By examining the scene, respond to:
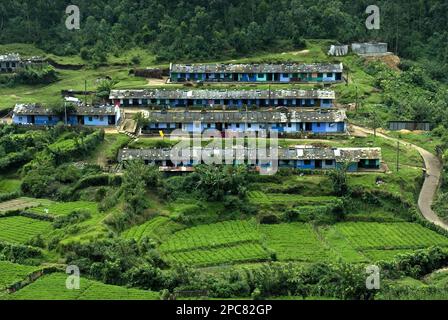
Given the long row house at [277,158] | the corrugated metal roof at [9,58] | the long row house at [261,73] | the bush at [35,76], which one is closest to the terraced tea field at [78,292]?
the long row house at [277,158]

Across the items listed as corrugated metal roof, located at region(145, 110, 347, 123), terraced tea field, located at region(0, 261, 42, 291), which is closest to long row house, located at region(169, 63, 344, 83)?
corrugated metal roof, located at region(145, 110, 347, 123)

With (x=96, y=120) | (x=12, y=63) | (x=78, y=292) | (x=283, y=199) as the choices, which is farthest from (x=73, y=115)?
(x=78, y=292)

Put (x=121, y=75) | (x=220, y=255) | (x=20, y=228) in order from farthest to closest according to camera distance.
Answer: (x=121, y=75) < (x=20, y=228) < (x=220, y=255)

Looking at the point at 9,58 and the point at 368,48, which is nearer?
the point at 9,58

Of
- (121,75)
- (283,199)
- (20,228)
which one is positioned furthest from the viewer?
(121,75)

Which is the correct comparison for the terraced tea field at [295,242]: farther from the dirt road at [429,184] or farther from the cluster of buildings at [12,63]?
the cluster of buildings at [12,63]

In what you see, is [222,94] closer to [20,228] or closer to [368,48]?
[368,48]
